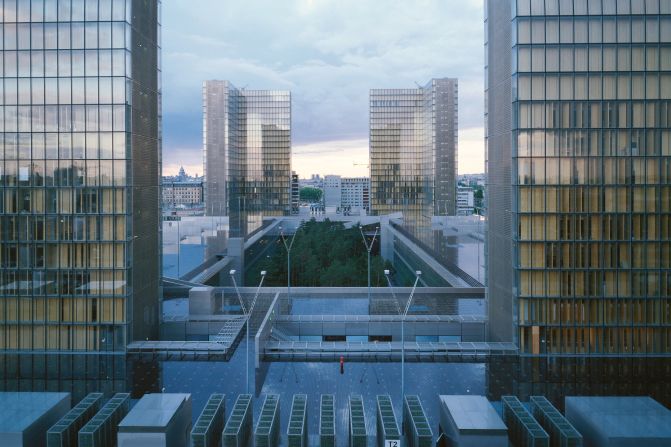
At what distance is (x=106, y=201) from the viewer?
35.9 meters

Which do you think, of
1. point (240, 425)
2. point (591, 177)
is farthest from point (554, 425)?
point (591, 177)

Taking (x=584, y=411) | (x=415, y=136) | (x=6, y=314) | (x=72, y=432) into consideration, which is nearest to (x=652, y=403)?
(x=584, y=411)

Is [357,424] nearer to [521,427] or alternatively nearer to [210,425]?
[210,425]

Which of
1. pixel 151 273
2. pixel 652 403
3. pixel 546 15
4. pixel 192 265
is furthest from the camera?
pixel 192 265

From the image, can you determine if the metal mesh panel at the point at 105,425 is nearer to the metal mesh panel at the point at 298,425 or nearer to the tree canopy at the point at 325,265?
the metal mesh panel at the point at 298,425

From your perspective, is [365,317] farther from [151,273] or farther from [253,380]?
[151,273]

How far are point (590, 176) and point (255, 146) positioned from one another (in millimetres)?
102650

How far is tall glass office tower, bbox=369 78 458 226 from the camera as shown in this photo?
129000mm

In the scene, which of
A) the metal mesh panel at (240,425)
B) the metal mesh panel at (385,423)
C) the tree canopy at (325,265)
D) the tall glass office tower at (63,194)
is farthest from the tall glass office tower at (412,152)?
the metal mesh panel at (240,425)

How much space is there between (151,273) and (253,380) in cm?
1219

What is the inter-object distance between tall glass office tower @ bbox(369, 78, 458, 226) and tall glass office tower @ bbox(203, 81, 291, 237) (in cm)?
1959

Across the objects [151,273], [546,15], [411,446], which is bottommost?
[411,446]

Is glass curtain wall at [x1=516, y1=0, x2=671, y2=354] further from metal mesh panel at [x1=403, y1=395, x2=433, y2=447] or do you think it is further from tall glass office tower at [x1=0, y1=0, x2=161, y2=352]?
tall glass office tower at [x1=0, y1=0, x2=161, y2=352]

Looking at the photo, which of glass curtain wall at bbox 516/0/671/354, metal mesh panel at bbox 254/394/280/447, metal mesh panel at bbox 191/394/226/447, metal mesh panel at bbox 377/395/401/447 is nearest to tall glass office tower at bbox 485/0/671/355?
glass curtain wall at bbox 516/0/671/354
